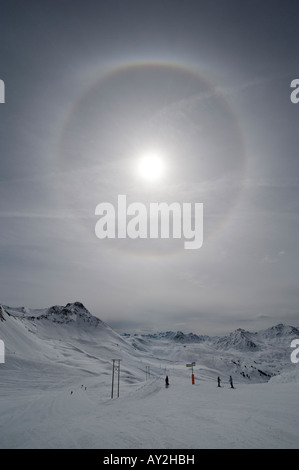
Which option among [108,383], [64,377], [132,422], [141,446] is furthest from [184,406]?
[64,377]

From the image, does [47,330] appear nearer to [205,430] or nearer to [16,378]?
[16,378]

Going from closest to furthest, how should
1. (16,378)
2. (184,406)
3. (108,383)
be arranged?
(184,406), (16,378), (108,383)

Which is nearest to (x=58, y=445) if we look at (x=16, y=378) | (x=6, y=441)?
(x=6, y=441)

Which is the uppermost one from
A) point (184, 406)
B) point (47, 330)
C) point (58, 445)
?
point (58, 445)
